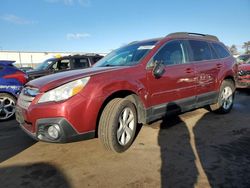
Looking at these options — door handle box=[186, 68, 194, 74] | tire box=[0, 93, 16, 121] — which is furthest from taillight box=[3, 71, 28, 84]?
door handle box=[186, 68, 194, 74]

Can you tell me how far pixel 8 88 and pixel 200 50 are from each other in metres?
4.70

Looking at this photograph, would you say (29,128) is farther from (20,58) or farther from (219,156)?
(20,58)

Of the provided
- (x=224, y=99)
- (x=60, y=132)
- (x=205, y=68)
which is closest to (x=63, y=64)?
(x=205, y=68)

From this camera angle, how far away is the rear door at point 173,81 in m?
3.79

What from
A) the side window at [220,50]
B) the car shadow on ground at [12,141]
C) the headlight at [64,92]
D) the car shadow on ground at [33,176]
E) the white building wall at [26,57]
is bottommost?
the car shadow on ground at [33,176]

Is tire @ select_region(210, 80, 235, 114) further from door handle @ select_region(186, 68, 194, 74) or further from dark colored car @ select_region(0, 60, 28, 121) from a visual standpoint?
dark colored car @ select_region(0, 60, 28, 121)

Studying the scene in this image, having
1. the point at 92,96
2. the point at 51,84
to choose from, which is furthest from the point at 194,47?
the point at 51,84

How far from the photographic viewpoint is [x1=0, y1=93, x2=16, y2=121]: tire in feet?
18.4

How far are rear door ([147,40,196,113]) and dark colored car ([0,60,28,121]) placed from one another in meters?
3.85

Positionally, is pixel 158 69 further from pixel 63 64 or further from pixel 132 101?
pixel 63 64

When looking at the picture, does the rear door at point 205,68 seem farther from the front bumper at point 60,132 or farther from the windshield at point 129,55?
the front bumper at point 60,132

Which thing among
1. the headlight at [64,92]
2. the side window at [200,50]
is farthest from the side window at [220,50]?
the headlight at [64,92]

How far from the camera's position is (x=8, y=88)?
5.69 metres

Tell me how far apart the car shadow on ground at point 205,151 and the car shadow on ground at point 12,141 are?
2.26 metres
